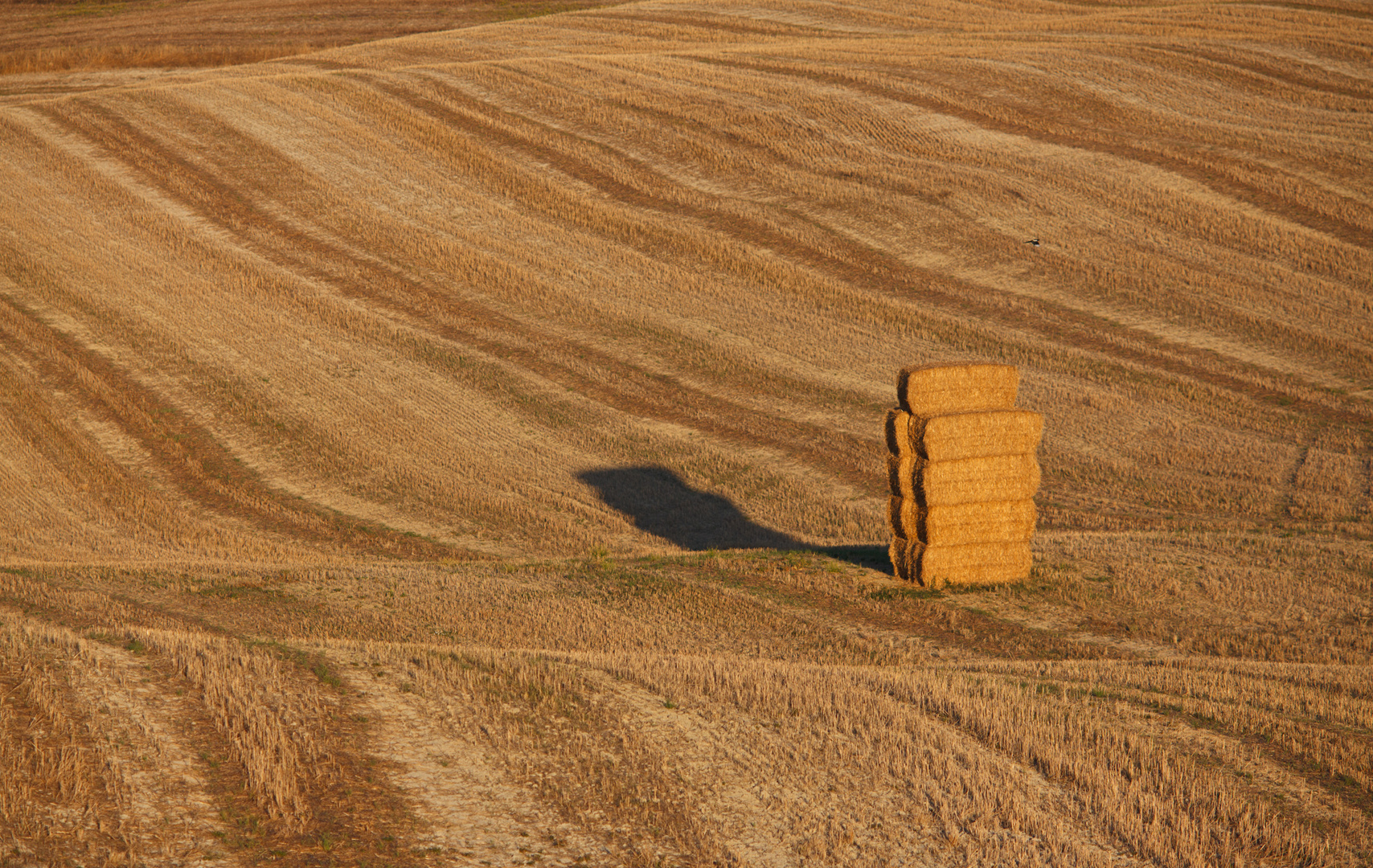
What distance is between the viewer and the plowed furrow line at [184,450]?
1853 centimetres

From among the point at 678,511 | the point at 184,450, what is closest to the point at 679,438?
the point at 678,511

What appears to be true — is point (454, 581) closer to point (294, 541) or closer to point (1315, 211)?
point (294, 541)

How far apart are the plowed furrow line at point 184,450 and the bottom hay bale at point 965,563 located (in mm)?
6731

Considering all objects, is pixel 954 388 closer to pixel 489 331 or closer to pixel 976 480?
pixel 976 480

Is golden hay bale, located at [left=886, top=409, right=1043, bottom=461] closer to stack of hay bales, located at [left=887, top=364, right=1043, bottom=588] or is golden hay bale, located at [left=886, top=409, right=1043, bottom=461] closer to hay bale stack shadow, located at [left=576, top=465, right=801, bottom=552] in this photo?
stack of hay bales, located at [left=887, top=364, right=1043, bottom=588]

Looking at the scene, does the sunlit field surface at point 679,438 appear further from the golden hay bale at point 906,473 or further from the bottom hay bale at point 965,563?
the golden hay bale at point 906,473

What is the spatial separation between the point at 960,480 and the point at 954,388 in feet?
3.40

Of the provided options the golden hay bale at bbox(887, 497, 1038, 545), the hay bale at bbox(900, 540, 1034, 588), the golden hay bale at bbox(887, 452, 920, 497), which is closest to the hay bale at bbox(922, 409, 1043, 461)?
the golden hay bale at bbox(887, 452, 920, 497)

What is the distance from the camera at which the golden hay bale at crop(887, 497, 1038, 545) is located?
13.8 m

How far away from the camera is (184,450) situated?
21.7m

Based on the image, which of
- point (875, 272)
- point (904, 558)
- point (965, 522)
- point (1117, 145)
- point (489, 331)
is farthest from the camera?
point (1117, 145)

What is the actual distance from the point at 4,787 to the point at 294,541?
11.1 metres

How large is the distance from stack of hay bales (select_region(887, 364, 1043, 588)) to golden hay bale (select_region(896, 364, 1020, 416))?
0.01m

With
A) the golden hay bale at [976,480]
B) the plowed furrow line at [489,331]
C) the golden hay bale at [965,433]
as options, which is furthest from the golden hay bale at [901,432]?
the plowed furrow line at [489,331]
